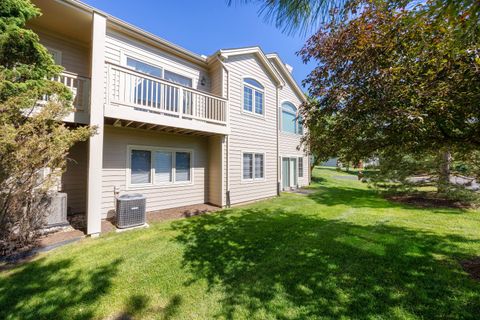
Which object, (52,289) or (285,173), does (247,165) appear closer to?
(285,173)

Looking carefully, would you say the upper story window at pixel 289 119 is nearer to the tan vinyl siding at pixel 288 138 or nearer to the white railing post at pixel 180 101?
the tan vinyl siding at pixel 288 138

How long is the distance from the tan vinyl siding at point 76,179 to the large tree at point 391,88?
23.7ft

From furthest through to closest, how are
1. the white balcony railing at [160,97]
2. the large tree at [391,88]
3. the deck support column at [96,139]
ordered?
the white balcony railing at [160,97], the deck support column at [96,139], the large tree at [391,88]

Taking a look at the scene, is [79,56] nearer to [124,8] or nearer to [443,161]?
[124,8]

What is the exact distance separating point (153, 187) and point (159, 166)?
0.80 metres

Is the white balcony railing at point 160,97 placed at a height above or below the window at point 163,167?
A: above

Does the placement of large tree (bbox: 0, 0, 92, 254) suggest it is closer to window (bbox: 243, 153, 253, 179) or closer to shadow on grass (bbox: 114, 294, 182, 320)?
shadow on grass (bbox: 114, 294, 182, 320)

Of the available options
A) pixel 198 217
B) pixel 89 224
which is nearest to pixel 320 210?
pixel 198 217

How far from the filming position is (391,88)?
2.34 m

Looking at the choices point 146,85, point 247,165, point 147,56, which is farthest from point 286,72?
point 146,85

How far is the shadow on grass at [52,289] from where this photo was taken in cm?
275

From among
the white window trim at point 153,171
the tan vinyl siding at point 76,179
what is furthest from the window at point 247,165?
the tan vinyl siding at point 76,179

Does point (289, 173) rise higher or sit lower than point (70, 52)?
lower

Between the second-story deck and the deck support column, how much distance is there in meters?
0.25
